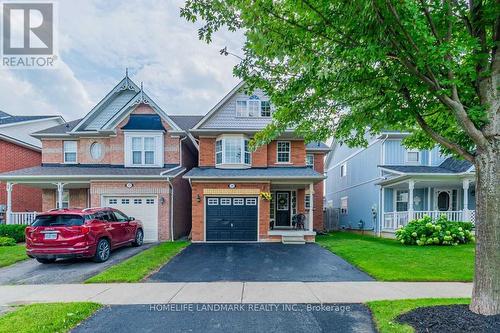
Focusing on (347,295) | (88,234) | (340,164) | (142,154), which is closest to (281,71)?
(347,295)

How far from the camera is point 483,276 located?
470cm

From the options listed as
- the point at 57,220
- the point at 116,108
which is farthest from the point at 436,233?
the point at 116,108

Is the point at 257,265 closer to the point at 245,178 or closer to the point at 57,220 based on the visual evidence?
the point at 245,178

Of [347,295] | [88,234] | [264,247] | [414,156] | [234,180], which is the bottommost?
[264,247]

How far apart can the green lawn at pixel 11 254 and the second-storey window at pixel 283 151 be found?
12794 millimetres

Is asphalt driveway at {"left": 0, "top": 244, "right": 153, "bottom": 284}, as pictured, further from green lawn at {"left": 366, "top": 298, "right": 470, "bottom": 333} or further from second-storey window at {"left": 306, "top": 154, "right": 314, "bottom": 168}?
second-storey window at {"left": 306, "top": 154, "right": 314, "bottom": 168}

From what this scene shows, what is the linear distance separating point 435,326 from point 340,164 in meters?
22.7

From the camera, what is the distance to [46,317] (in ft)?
16.8

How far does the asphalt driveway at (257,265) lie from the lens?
26.6 ft

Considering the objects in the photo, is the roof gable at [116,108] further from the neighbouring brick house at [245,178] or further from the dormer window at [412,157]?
the dormer window at [412,157]

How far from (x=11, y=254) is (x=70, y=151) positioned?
790cm

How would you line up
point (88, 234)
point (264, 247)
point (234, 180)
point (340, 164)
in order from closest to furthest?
point (88, 234)
point (264, 247)
point (234, 180)
point (340, 164)

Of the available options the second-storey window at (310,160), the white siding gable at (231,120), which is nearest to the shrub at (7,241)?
the white siding gable at (231,120)

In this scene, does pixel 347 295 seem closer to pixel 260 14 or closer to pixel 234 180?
pixel 260 14
